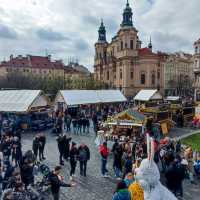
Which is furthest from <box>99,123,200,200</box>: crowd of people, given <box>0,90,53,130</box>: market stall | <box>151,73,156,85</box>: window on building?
<box>151,73,156,85</box>: window on building

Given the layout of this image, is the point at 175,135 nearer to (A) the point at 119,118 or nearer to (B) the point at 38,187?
(A) the point at 119,118

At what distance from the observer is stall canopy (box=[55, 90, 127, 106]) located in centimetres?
2644

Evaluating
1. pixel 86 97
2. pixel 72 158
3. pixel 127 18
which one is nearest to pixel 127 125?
pixel 72 158

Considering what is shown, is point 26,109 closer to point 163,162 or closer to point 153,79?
point 163,162

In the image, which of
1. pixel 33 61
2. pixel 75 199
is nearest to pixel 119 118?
pixel 75 199

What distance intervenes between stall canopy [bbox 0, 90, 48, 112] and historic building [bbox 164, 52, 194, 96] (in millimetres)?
74494

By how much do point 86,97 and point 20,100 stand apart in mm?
8908

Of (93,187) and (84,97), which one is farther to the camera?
(84,97)

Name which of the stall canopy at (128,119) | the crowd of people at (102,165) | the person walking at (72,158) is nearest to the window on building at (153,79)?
the stall canopy at (128,119)

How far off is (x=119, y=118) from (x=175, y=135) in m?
6.92

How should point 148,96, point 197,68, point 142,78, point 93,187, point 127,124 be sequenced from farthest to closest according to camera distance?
1. point 142,78
2. point 197,68
3. point 148,96
4. point 127,124
5. point 93,187

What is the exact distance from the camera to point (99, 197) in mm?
9258

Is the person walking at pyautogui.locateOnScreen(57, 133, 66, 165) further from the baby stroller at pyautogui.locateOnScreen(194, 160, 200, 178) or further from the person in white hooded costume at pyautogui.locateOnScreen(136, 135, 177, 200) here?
the person in white hooded costume at pyautogui.locateOnScreen(136, 135, 177, 200)

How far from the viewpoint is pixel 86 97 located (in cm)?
Result: 2938
